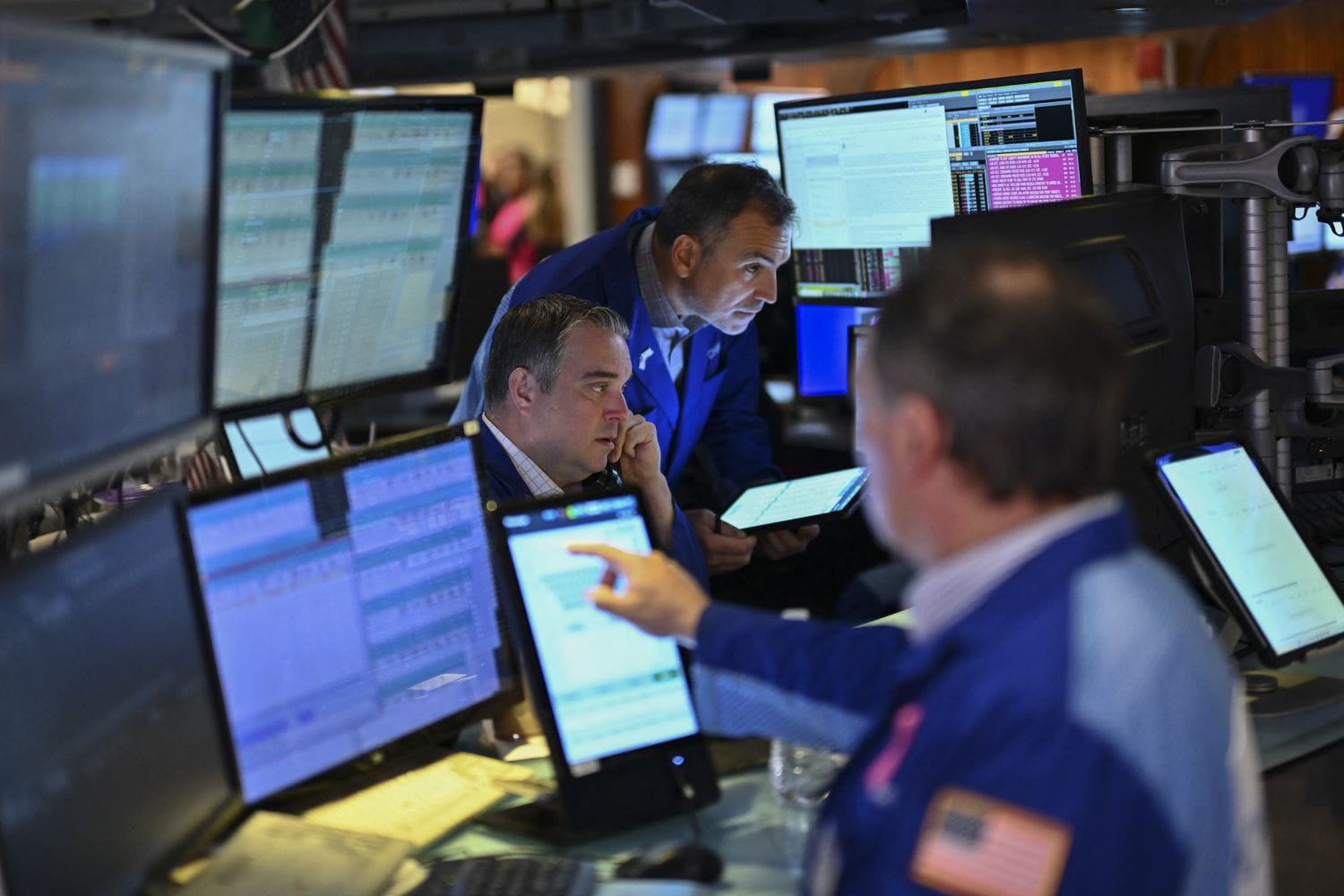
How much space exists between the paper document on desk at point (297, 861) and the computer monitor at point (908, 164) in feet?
5.65

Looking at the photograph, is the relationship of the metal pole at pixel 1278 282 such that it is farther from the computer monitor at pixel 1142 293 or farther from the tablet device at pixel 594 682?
the tablet device at pixel 594 682

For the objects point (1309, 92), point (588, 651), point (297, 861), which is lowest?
point (297, 861)

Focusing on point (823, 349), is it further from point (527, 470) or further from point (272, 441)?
point (272, 441)

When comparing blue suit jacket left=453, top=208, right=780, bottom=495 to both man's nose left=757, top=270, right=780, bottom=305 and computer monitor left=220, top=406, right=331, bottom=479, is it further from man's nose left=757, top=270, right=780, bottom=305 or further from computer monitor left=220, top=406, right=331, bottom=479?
computer monitor left=220, top=406, right=331, bottom=479

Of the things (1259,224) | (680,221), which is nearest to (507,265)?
(680,221)

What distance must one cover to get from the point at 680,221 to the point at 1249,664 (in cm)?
164

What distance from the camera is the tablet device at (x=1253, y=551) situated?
2.01 metres

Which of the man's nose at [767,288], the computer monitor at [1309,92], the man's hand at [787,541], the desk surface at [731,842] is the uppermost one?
the computer monitor at [1309,92]

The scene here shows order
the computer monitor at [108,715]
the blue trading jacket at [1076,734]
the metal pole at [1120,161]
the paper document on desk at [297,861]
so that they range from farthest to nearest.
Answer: the metal pole at [1120,161] → the paper document on desk at [297,861] → the computer monitor at [108,715] → the blue trading jacket at [1076,734]

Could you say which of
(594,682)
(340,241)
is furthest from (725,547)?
(594,682)

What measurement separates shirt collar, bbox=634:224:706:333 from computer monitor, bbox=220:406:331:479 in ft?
3.49

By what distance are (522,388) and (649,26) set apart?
7.60ft

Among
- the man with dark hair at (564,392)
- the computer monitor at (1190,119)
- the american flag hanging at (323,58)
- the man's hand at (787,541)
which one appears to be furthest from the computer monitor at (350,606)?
the american flag hanging at (323,58)

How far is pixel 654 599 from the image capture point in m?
1.54
